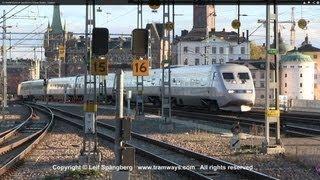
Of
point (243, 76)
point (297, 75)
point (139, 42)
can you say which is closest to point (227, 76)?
point (243, 76)

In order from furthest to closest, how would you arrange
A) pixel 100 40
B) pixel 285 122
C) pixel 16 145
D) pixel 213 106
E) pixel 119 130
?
1. pixel 213 106
2. pixel 285 122
3. pixel 16 145
4. pixel 100 40
5. pixel 119 130

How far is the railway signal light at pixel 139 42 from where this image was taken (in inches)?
419

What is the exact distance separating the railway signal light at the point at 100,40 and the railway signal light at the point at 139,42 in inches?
57.0

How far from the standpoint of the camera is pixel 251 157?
55.6 feet

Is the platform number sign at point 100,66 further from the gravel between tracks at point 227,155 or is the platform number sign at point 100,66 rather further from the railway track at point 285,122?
the railway track at point 285,122

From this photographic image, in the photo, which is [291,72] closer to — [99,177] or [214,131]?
[214,131]

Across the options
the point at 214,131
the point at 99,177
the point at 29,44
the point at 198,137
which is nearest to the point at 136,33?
the point at 99,177

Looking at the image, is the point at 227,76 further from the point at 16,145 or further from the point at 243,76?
the point at 16,145

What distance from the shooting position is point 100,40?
12.1 metres

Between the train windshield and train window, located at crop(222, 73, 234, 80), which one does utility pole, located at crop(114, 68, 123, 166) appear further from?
the train windshield

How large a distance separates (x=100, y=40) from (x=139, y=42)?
5.49 feet

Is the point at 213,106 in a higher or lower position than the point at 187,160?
higher

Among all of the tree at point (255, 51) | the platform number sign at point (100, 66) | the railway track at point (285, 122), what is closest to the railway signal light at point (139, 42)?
the platform number sign at point (100, 66)

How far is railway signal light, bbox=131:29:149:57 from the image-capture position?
10.6m
